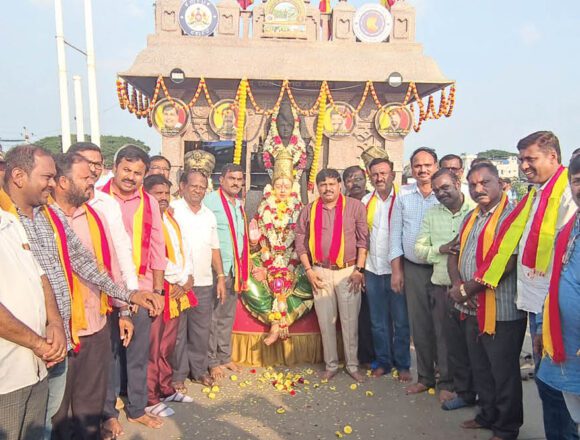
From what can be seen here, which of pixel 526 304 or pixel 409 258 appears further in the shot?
pixel 409 258

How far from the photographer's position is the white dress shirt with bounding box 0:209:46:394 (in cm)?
179

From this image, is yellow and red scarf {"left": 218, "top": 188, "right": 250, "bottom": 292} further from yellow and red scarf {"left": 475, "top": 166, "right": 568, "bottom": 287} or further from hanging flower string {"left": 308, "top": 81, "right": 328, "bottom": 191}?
hanging flower string {"left": 308, "top": 81, "right": 328, "bottom": 191}

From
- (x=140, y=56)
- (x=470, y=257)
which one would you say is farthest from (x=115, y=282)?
(x=140, y=56)

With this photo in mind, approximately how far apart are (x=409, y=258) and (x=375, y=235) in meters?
0.42

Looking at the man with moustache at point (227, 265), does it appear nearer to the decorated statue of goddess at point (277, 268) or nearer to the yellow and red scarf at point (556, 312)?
the decorated statue of goddess at point (277, 268)

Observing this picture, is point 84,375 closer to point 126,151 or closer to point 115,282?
Result: point 115,282

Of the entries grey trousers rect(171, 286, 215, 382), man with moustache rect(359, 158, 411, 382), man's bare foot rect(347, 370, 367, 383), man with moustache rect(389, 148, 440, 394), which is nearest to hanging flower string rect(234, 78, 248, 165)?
man with moustache rect(359, 158, 411, 382)

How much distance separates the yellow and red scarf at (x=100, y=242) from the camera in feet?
8.64

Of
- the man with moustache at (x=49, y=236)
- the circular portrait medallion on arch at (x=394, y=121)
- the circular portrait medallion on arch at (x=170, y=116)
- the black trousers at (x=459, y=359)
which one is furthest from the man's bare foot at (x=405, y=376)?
the circular portrait medallion on arch at (x=170, y=116)

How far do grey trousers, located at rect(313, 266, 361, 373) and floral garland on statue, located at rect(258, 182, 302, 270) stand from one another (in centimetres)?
44

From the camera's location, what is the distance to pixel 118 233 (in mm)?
2848

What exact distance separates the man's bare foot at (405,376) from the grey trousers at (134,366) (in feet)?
7.30

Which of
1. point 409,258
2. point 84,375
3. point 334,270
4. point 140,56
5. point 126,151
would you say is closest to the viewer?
point 84,375

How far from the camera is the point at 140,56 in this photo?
987cm
